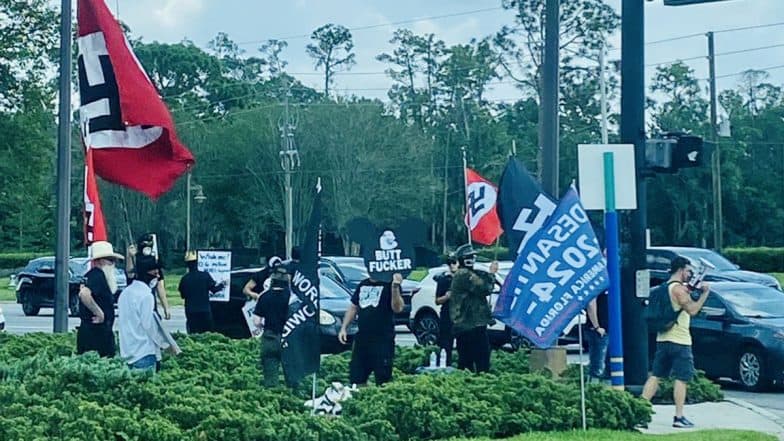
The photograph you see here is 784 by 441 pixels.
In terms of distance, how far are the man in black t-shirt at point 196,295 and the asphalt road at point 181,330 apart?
73 centimetres

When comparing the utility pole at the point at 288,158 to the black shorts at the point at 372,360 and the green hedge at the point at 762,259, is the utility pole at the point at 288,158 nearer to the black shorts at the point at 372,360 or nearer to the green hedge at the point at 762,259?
the green hedge at the point at 762,259

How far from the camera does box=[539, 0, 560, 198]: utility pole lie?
576 inches

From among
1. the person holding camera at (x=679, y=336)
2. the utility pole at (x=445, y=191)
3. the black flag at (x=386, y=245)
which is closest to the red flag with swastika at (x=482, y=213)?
the person holding camera at (x=679, y=336)

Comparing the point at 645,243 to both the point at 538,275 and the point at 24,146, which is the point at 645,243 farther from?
the point at 24,146

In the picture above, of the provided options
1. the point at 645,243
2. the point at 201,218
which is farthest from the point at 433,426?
the point at 201,218

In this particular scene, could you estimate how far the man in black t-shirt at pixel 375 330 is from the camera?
1244cm

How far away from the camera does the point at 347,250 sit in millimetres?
63938

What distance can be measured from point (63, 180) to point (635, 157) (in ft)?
28.3

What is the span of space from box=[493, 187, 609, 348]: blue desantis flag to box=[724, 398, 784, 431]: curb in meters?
3.34

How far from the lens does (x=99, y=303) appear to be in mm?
12852

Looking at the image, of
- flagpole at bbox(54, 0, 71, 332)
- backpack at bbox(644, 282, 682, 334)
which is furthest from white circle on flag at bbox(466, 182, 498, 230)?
backpack at bbox(644, 282, 682, 334)

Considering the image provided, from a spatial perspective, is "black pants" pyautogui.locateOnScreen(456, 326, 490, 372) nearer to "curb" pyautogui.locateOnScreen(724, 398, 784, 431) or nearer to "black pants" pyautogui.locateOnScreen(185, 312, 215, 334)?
"curb" pyautogui.locateOnScreen(724, 398, 784, 431)

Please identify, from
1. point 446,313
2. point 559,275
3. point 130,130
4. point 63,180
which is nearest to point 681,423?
point 559,275

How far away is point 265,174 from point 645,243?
52.4 metres
